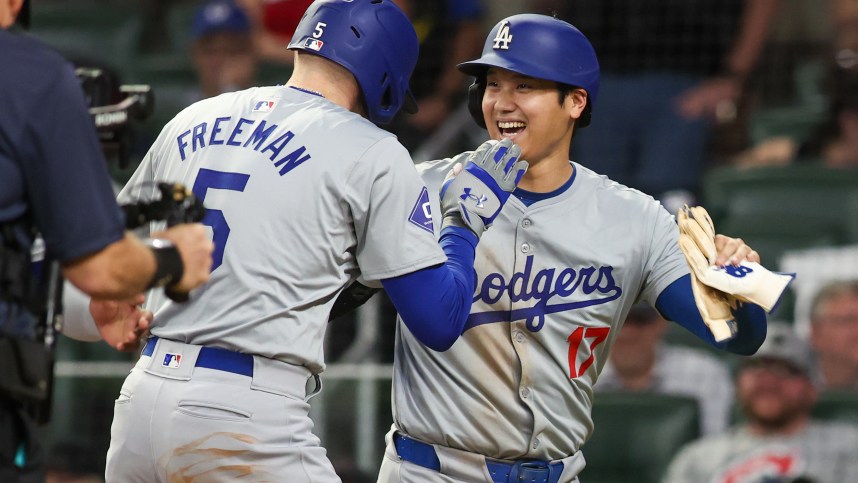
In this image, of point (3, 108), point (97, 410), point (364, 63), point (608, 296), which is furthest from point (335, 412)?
point (3, 108)

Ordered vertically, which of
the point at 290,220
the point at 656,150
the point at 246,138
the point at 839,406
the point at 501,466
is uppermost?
the point at 246,138

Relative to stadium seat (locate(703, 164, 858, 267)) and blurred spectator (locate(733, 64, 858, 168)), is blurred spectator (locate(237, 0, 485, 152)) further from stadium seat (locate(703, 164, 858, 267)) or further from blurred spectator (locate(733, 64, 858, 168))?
blurred spectator (locate(733, 64, 858, 168))

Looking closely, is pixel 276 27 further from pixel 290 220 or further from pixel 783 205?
pixel 290 220

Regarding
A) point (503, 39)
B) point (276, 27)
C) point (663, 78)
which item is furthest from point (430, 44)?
point (503, 39)

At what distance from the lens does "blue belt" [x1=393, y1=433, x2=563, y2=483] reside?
3002mm

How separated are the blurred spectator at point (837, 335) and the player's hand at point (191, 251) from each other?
11.6ft

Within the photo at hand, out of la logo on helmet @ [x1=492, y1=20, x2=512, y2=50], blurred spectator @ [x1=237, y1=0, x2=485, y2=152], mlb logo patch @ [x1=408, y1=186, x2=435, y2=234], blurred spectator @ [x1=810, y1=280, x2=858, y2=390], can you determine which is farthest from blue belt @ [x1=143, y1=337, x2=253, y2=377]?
blurred spectator @ [x1=237, y1=0, x2=485, y2=152]

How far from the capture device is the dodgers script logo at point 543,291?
3.04 m

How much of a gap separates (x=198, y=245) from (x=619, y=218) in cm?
123

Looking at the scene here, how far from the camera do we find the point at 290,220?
8.38ft

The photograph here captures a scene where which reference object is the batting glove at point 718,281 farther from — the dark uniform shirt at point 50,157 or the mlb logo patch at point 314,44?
the dark uniform shirt at point 50,157

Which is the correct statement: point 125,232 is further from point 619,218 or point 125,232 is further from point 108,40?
point 108,40

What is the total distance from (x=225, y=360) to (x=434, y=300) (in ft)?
1.38

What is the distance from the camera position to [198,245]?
2215mm
